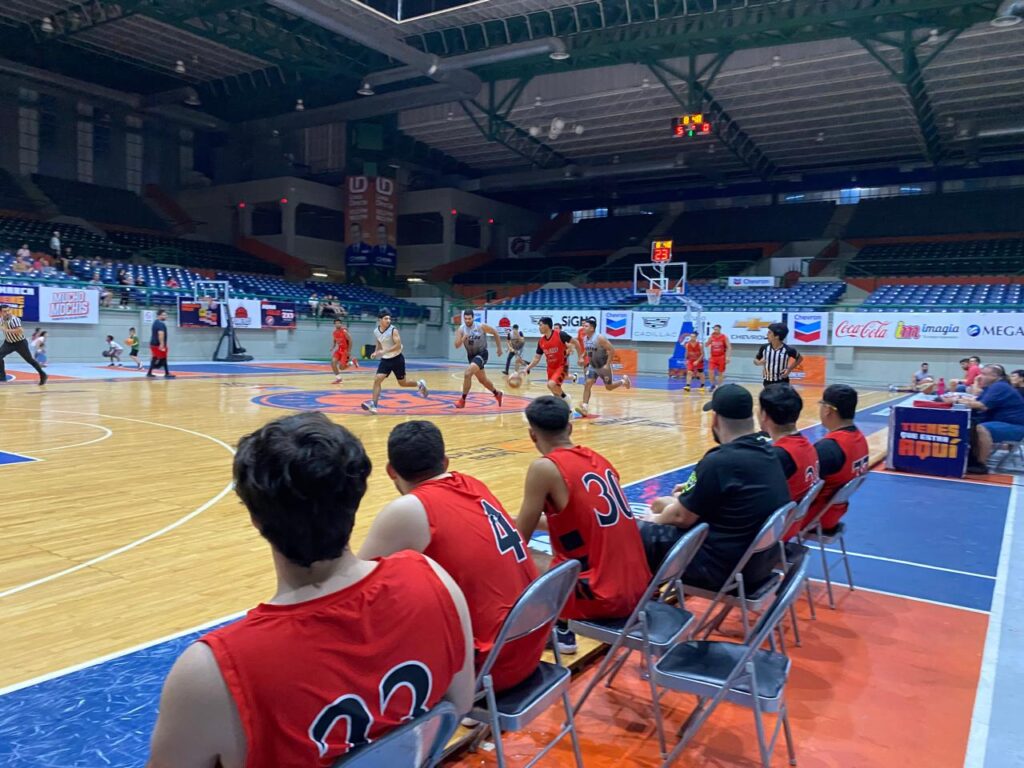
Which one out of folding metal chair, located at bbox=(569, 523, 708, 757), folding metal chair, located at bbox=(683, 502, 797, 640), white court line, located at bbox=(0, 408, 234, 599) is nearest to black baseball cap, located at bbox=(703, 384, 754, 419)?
folding metal chair, located at bbox=(683, 502, 797, 640)

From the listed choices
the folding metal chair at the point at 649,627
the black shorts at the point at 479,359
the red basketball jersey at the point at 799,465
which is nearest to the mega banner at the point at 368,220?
the black shorts at the point at 479,359

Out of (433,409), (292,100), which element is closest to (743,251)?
(292,100)

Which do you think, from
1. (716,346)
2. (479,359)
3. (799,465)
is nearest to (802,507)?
(799,465)

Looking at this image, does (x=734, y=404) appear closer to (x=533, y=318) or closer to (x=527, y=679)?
(x=527, y=679)

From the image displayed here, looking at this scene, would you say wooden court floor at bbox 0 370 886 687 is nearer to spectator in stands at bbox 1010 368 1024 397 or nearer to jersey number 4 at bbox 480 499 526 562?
jersey number 4 at bbox 480 499 526 562

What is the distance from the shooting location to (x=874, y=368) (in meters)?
22.0

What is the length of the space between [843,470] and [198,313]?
73.7ft

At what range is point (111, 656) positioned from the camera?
3.05 meters

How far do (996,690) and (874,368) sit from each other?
21.0m

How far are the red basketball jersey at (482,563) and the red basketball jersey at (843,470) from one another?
288cm

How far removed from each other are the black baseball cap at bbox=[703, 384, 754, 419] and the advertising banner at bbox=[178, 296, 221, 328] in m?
22.6

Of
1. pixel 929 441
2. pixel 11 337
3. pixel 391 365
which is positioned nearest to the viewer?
pixel 929 441

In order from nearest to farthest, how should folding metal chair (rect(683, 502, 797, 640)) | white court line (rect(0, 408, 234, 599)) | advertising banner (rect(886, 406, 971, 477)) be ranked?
folding metal chair (rect(683, 502, 797, 640)) → white court line (rect(0, 408, 234, 599)) → advertising banner (rect(886, 406, 971, 477))

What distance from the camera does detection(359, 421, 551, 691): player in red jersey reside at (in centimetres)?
217
